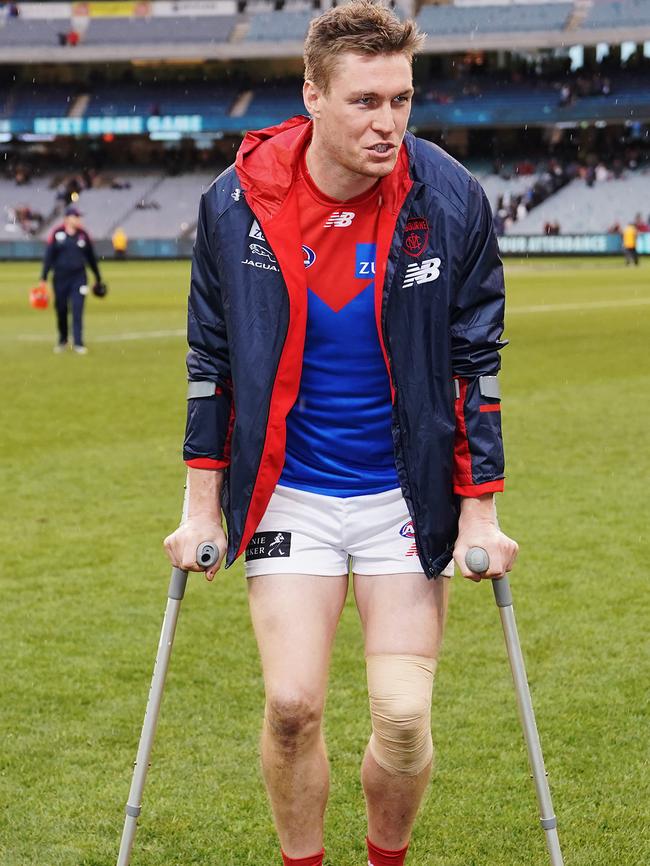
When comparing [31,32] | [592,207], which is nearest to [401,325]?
[592,207]

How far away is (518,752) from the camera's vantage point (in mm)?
5375

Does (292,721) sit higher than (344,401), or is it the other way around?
(344,401)

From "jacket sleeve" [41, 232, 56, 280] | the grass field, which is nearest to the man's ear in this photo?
the grass field

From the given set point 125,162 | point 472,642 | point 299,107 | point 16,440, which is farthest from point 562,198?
point 472,642

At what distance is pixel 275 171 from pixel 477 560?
4.02ft

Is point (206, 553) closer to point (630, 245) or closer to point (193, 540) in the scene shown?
point (193, 540)

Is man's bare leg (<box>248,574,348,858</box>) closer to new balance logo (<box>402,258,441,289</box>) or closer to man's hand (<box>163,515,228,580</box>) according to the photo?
man's hand (<box>163,515,228,580</box>)

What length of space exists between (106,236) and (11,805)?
204 ft

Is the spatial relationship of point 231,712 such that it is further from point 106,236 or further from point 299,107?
point 299,107

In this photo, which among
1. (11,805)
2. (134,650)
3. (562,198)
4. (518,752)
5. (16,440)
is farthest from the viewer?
(562,198)

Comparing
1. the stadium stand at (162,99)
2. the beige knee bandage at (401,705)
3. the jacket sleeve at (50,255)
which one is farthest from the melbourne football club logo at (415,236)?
the stadium stand at (162,99)

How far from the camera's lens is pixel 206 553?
3.80 m

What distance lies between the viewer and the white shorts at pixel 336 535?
12.5ft

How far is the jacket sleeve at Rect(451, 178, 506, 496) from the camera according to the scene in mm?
3740
